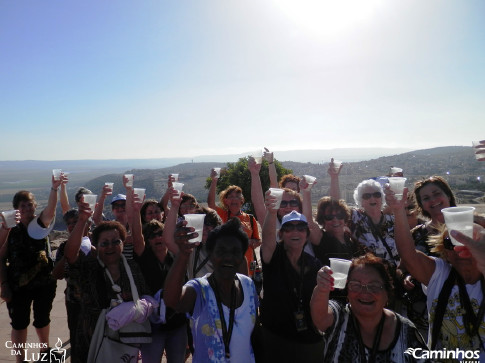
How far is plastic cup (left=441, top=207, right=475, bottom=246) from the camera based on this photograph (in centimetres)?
194

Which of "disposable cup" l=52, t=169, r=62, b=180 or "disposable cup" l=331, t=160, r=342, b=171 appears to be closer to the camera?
"disposable cup" l=52, t=169, r=62, b=180

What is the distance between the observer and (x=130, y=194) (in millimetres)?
4035

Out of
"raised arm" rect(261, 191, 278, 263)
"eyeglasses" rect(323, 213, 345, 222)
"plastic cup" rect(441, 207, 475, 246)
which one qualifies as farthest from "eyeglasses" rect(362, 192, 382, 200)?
"plastic cup" rect(441, 207, 475, 246)

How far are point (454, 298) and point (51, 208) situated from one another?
15.2ft

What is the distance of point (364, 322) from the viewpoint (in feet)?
7.11

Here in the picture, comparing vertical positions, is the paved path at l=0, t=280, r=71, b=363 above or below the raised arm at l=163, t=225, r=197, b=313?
below

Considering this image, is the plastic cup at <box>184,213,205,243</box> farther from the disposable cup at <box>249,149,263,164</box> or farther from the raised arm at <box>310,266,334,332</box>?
the disposable cup at <box>249,149,263,164</box>

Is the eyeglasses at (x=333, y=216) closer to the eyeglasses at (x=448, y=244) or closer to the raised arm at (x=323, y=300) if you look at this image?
the eyeglasses at (x=448, y=244)

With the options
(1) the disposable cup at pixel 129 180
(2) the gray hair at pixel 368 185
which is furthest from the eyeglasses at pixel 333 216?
(1) the disposable cup at pixel 129 180

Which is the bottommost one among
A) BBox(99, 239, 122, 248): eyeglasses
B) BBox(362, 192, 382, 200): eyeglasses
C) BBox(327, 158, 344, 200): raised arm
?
BBox(99, 239, 122, 248): eyeglasses

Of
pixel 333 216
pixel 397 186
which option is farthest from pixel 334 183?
pixel 397 186

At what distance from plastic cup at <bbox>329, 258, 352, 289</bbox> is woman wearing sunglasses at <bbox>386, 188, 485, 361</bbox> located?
29.7 inches

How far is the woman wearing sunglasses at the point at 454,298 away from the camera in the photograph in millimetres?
2062

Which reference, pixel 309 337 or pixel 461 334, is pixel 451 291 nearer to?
pixel 461 334
